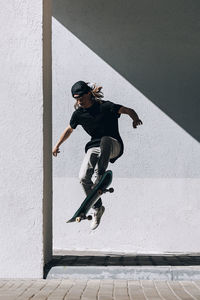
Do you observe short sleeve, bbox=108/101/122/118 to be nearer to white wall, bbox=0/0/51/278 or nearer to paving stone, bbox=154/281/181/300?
white wall, bbox=0/0/51/278

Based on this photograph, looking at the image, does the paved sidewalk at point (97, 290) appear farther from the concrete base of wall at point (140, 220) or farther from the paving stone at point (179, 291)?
the concrete base of wall at point (140, 220)

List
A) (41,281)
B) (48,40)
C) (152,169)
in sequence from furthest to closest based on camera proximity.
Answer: (152,169) < (48,40) < (41,281)

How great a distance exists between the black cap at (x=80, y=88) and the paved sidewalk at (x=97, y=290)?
340 centimetres

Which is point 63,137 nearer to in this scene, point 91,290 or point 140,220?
point 140,220

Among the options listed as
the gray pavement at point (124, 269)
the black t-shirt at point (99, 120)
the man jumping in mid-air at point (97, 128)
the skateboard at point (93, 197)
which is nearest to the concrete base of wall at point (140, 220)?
the man jumping in mid-air at point (97, 128)

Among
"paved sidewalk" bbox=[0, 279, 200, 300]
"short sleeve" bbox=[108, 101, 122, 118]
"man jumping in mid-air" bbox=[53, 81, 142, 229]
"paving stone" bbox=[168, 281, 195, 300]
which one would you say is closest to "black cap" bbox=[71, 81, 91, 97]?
"man jumping in mid-air" bbox=[53, 81, 142, 229]

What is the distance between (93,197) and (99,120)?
1144 millimetres

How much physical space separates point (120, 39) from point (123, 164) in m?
1.90

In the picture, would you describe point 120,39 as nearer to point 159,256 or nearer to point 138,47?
point 138,47

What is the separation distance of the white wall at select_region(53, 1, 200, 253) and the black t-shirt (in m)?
0.20

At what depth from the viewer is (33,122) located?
855 cm

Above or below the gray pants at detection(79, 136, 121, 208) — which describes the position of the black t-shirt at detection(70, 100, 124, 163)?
above

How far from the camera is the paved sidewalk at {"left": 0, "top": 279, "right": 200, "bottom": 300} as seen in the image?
23.4 ft

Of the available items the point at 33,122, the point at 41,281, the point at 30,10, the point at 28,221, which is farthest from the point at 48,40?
the point at 41,281
